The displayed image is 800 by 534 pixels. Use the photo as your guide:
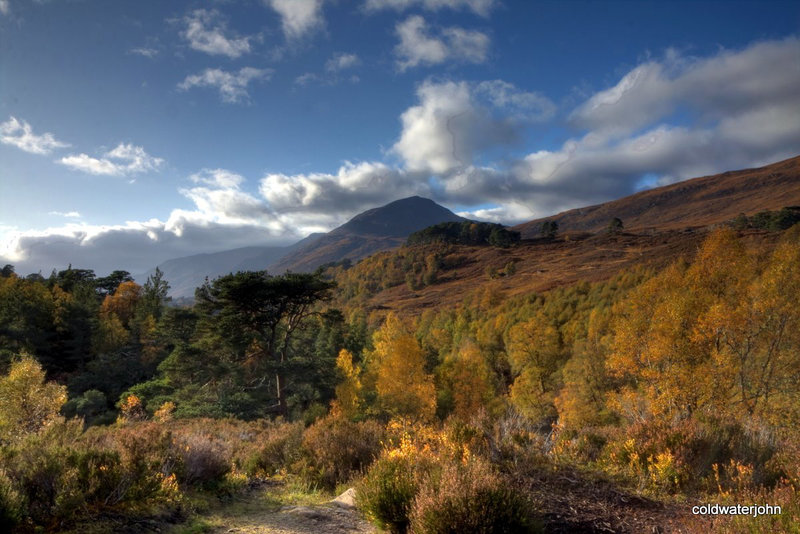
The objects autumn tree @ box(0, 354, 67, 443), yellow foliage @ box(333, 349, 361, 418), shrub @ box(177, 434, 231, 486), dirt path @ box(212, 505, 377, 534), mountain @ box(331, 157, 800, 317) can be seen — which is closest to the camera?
dirt path @ box(212, 505, 377, 534)

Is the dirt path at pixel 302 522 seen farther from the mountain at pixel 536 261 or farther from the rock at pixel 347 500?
the mountain at pixel 536 261

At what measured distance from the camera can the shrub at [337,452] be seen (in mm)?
8000

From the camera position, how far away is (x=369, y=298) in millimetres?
114500

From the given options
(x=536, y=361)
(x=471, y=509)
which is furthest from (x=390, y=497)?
(x=536, y=361)

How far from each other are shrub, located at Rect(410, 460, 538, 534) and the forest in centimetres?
2

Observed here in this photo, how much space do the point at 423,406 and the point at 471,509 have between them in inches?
1017

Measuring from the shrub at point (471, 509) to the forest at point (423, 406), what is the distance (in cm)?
2

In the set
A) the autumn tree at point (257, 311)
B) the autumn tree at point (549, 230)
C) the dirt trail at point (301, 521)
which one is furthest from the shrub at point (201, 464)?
the autumn tree at point (549, 230)

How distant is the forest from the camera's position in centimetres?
495

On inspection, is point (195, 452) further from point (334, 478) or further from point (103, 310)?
point (103, 310)

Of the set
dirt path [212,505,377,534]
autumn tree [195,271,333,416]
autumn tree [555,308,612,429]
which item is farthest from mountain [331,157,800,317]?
dirt path [212,505,377,534]

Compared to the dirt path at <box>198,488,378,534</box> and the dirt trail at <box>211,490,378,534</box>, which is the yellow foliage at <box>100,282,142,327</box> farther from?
the dirt trail at <box>211,490,378,534</box>

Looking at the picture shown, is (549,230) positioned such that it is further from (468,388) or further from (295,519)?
(295,519)

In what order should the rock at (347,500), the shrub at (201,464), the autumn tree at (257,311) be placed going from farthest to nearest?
1. the autumn tree at (257,311)
2. the shrub at (201,464)
3. the rock at (347,500)
